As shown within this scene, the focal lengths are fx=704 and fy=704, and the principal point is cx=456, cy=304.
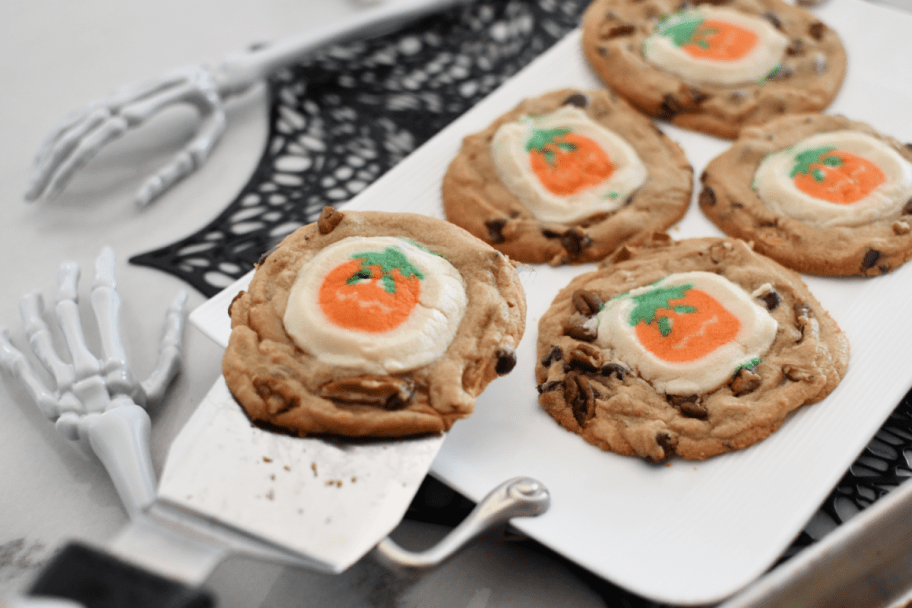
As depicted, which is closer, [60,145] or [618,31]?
[60,145]

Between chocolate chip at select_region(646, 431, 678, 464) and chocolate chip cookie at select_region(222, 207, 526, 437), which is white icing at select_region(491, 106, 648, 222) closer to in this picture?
chocolate chip cookie at select_region(222, 207, 526, 437)

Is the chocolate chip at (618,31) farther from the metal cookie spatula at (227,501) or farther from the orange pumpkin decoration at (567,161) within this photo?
the metal cookie spatula at (227,501)

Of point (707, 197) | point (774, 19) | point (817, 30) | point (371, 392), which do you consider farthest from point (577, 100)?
point (371, 392)

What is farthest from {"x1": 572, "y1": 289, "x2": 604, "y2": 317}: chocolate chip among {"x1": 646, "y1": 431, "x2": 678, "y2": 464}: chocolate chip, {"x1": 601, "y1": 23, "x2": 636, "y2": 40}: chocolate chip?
{"x1": 601, "y1": 23, "x2": 636, "y2": 40}: chocolate chip

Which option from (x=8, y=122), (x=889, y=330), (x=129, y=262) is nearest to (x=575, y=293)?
(x=889, y=330)

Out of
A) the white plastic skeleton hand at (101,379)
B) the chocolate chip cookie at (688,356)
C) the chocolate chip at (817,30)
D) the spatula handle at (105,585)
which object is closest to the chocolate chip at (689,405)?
the chocolate chip cookie at (688,356)

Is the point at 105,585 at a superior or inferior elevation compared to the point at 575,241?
superior

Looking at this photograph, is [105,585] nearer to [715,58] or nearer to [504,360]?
[504,360]
